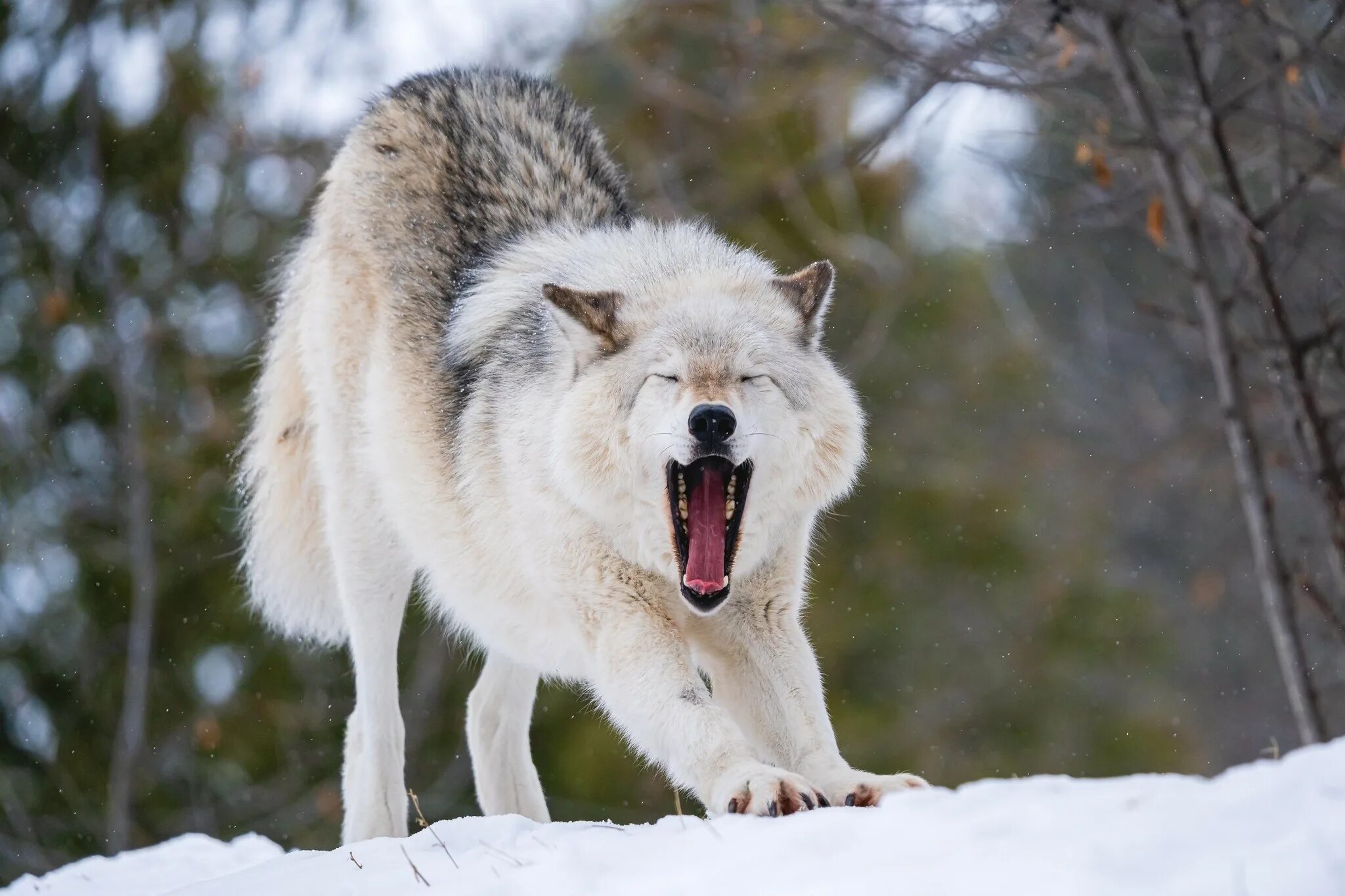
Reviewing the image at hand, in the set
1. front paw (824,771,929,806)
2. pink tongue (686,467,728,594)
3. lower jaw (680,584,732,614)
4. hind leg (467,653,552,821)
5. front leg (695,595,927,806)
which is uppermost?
pink tongue (686,467,728,594)

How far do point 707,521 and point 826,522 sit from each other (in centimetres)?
1099

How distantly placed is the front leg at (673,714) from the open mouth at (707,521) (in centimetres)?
16

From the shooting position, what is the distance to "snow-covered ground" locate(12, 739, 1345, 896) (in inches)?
90.4

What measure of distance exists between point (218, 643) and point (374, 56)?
5.62 m

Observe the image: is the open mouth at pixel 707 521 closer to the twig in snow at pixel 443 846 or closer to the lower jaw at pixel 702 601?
the lower jaw at pixel 702 601

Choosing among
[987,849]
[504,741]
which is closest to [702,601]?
[987,849]

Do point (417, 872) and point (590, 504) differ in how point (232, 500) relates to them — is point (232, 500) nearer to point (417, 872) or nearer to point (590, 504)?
point (590, 504)

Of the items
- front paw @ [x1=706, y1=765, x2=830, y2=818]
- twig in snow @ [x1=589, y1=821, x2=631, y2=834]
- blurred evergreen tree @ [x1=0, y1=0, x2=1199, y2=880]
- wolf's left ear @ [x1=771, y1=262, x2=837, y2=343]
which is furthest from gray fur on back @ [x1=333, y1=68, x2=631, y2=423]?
blurred evergreen tree @ [x1=0, y1=0, x2=1199, y2=880]

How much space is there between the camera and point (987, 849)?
2520 mm

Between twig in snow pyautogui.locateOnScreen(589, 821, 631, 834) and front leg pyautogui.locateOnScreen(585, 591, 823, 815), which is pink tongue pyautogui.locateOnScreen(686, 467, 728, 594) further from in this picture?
twig in snow pyautogui.locateOnScreen(589, 821, 631, 834)

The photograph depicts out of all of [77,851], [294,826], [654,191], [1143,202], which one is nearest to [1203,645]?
[654,191]

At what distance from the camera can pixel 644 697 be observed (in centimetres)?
363

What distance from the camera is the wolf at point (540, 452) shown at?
3740 millimetres

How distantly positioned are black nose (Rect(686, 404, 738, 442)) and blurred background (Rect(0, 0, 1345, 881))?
3922mm
